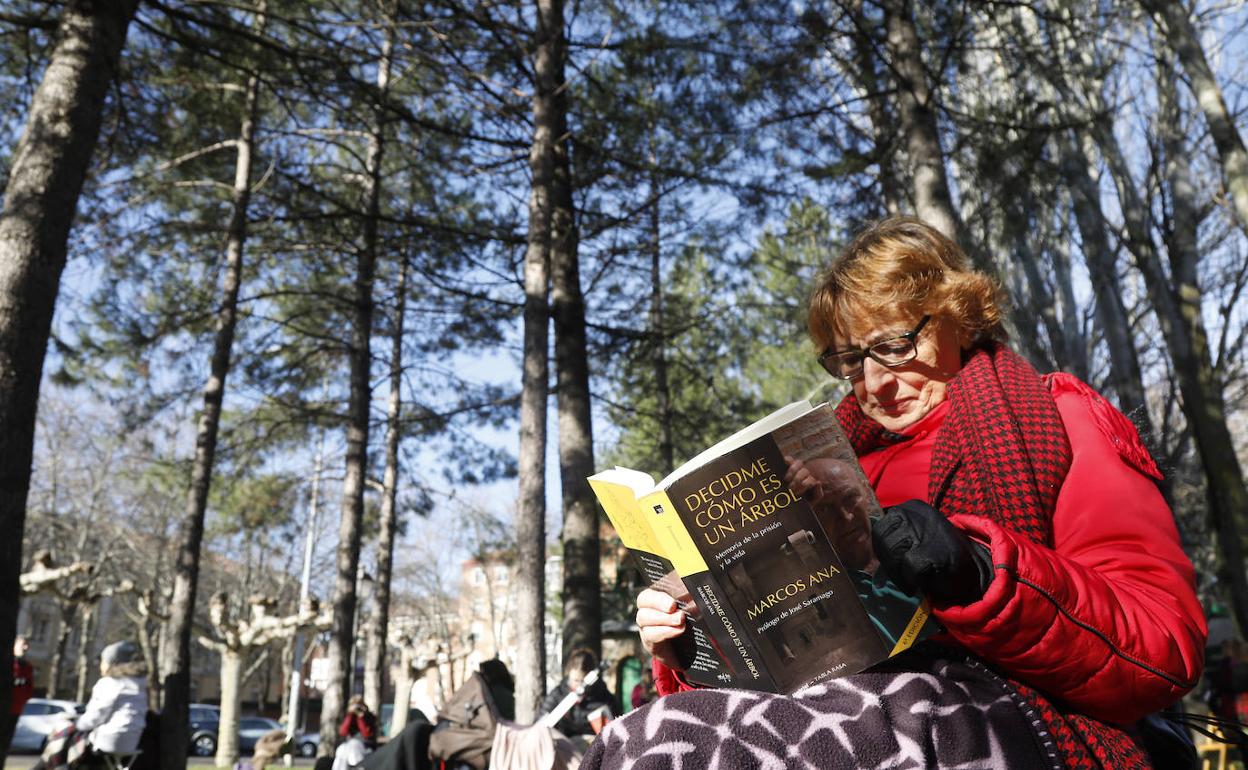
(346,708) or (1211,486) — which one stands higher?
(1211,486)

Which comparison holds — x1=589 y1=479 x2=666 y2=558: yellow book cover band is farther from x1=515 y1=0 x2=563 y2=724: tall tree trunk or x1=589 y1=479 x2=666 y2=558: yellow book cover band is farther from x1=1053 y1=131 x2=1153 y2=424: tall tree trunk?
x1=1053 y1=131 x2=1153 y2=424: tall tree trunk

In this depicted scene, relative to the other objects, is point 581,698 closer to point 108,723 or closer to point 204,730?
point 108,723

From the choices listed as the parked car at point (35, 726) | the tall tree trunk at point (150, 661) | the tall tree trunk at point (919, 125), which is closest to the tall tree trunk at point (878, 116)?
the tall tree trunk at point (919, 125)

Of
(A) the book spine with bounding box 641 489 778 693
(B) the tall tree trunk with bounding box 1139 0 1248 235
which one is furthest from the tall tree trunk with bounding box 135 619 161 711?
(A) the book spine with bounding box 641 489 778 693

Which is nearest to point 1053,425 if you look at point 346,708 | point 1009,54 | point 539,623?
point 539,623

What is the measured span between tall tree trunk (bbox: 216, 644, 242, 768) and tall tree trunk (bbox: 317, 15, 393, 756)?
4593 mm

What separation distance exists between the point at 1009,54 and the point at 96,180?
8.57 metres

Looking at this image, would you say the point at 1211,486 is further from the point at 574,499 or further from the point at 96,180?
the point at 96,180

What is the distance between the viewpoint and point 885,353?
6.30 feet

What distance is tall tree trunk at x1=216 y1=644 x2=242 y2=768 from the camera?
1617 cm

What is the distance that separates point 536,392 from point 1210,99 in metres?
5.93

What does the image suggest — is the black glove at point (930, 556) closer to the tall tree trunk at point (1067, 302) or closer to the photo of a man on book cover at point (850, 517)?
the photo of a man on book cover at point (850, 517)

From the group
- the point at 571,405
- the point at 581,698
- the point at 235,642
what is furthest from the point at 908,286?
the point at 235,642

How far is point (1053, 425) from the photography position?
154 cm
